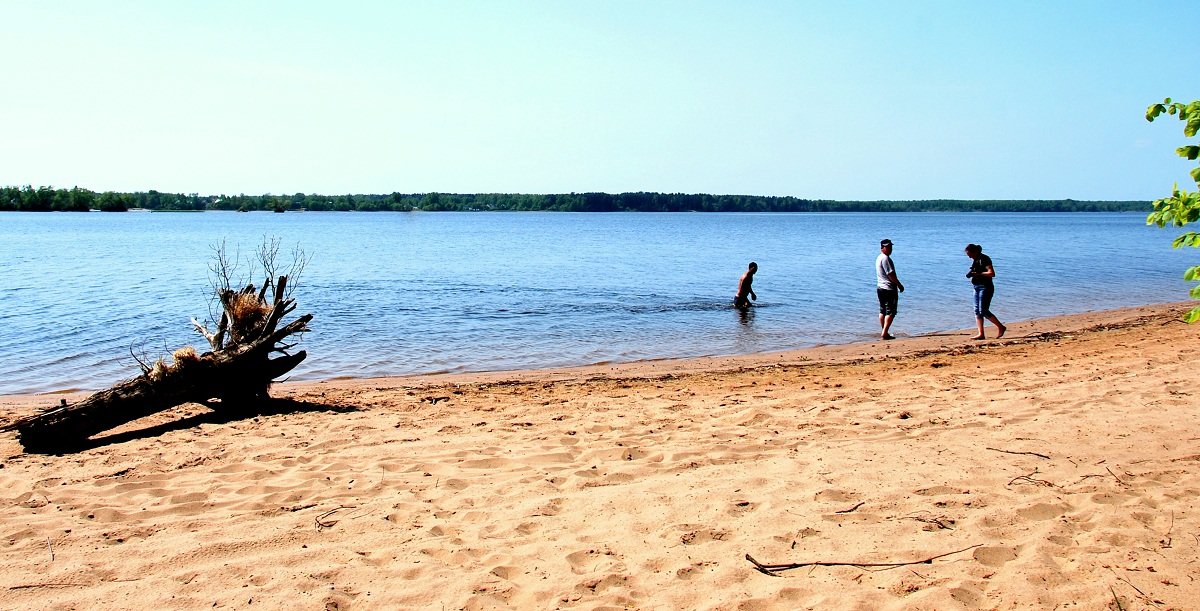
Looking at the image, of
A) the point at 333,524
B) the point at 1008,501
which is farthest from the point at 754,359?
the point at 333,524

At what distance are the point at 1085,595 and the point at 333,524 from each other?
13.7 feet

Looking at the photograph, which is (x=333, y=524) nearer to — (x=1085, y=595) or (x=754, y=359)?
(x=1085, y=595)

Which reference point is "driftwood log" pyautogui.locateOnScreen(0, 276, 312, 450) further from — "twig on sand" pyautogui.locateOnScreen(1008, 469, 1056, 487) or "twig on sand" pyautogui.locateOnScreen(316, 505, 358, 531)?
"twig on sand" pyautogui.locateOnScreen(1008, 469, 1056, 487)

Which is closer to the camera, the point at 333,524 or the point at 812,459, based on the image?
the point at 333,524


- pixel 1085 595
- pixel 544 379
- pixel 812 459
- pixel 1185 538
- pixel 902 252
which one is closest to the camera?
pixel 1085 595

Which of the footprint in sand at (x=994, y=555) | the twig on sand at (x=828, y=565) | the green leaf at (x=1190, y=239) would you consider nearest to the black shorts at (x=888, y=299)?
the footprint in sand at (x=994, y=555)

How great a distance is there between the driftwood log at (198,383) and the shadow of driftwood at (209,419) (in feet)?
0.13

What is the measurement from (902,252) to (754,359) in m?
42.1

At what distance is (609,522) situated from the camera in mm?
4891

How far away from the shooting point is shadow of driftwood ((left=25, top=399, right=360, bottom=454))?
710cm

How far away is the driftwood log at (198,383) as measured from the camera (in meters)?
7.16

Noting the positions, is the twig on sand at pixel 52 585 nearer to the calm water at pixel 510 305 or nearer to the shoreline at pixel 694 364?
the shoreline at pixel 694 364

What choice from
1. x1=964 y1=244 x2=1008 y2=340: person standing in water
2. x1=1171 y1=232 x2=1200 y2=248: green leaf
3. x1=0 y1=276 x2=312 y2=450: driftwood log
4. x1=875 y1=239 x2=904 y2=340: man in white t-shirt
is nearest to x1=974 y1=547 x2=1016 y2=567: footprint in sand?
x1=1171 y1=232 x2=1200 y2=248: green leaf

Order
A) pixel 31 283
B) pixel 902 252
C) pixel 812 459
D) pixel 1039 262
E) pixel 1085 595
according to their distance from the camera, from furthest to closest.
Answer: pixel 902 252
pixel 1039 262
pixel 31 283
pixel 812 459
pixel 1085 595
